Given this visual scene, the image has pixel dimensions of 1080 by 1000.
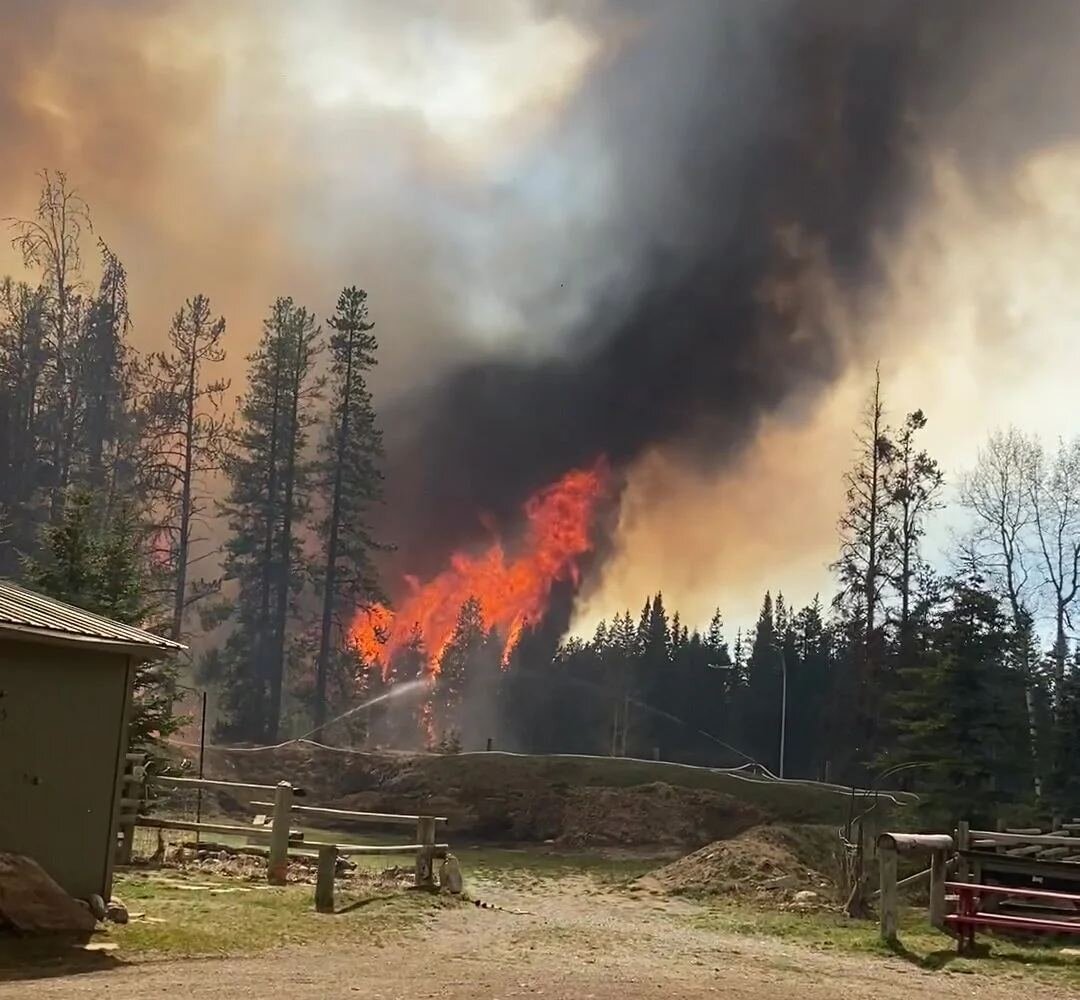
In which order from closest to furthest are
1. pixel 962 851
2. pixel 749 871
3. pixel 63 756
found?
pixel 63 756, pixel 962 851, pixel 749 871

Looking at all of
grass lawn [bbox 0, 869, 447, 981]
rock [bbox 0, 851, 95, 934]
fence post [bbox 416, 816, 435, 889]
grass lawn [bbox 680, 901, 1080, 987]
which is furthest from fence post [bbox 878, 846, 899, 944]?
rock [bbox 0, 851, 95, 934]

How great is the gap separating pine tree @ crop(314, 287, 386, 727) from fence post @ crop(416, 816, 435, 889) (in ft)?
150

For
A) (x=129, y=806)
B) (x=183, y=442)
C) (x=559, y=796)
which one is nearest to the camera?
(x=129, y=806)

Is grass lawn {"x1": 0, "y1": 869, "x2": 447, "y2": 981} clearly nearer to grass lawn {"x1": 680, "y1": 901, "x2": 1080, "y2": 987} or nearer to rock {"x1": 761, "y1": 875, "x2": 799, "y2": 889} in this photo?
A: grass lawn {"x1": 680, "y1": 901, "x2": 1080, "y2": 987}

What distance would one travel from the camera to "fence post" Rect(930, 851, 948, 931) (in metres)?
14.5

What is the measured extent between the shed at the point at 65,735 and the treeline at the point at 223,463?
4724cm

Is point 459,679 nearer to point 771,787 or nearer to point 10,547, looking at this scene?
point 10,547

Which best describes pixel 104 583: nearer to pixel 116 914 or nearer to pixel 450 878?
pixel 450 878

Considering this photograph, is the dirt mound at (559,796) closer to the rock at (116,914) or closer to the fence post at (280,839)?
the fence post at (280,839)

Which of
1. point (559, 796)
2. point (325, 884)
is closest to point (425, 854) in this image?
point (325, 884)

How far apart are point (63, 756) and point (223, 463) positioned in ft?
172

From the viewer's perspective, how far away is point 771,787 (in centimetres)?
3694

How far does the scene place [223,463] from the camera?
6356 centimetres

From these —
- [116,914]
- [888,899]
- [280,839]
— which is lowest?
[116,914]
